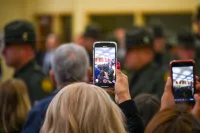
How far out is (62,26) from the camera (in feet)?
49.3

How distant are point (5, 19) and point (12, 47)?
841 centimetres

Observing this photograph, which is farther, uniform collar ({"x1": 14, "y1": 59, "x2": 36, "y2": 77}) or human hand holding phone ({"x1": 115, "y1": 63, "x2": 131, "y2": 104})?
uniform collar ({"x1": 14, "y1": 59, "x2": 36, "y2": 77})

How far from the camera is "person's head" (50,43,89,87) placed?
4301 mm

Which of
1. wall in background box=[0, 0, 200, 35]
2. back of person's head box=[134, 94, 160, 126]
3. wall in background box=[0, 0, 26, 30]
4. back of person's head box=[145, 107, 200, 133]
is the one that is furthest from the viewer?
wall in background box=[0, 0, 26, 30]

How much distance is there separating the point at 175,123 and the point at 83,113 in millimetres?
455

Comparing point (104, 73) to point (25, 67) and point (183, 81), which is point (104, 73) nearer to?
point (183, 81)

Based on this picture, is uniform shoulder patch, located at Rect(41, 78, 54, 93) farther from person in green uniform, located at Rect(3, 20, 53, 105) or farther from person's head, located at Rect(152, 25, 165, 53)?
person's head, located at Rect(152, 25, 165, 53)

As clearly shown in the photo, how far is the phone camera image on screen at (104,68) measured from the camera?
10.6 feet

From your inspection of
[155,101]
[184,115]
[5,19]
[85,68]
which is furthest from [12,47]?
[5,19]

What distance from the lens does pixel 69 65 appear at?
430cm

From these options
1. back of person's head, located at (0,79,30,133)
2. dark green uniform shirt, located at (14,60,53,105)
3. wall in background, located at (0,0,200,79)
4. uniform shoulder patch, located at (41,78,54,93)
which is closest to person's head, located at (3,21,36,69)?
dark green uniform shirt, located at (14,60,53,105)

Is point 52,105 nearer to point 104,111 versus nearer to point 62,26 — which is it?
point 104,111

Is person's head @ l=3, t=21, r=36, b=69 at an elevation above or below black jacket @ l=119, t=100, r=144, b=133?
above

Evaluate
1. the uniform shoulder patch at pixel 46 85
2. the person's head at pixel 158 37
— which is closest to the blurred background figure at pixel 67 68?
the uniform shoulder patch at pixel 46 85
